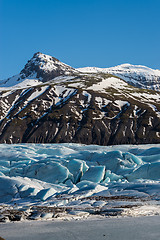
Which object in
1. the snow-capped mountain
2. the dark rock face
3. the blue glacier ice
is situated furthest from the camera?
the snow-capped mountain

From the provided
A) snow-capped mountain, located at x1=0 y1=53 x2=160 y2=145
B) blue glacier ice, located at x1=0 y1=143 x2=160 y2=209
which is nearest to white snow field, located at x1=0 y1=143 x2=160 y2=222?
blue glacier ice, located at x1=0 y1=143 x2=160 y2=209

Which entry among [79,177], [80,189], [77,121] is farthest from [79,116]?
[80,189]

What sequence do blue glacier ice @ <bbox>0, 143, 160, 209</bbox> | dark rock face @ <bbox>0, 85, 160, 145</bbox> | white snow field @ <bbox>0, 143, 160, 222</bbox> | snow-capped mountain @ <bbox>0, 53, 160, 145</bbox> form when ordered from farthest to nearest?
snow-capped mountain @ <bbox>0, 53, 160, 145</bbox>
dark rock face @ <bbox>0, 85, 160, 145</bbox>
blue glacier ice @ <bbox>0, 143, 160, 209</bbox>
white snow field @ <bbox>0, 143, 160, 222</bbox>

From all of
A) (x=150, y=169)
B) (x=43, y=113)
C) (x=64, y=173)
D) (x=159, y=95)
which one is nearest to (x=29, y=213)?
(x=64, y=173)

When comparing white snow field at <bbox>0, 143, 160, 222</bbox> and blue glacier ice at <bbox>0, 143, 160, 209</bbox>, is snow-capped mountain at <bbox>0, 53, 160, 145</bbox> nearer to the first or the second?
blue glacier ice at <bbox>0, 143, 160, 209</bbox>

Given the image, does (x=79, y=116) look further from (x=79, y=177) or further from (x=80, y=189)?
(x=80, y=189)

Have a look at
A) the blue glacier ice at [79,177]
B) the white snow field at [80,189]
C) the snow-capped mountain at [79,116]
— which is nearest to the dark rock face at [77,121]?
the snow-capped mountain at [79,116]

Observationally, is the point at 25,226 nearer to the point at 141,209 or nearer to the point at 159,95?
the point at 141,209
